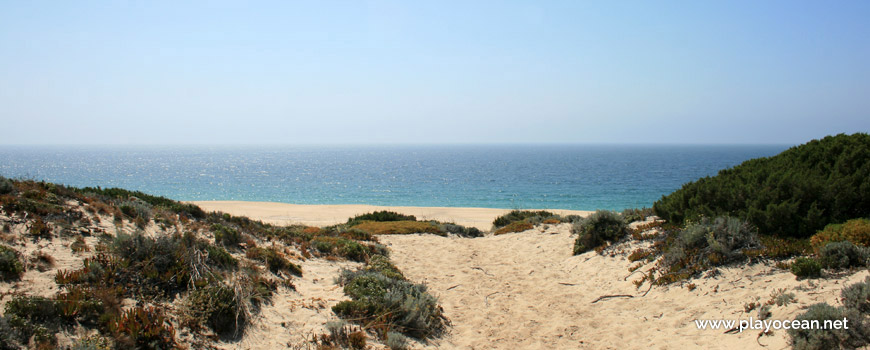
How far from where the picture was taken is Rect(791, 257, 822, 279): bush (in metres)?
7.32

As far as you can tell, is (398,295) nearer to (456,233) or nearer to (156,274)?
(156,274)

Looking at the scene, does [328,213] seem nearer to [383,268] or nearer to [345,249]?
[345,249]

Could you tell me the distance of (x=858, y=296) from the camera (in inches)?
234

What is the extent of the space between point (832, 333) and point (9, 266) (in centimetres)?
1199

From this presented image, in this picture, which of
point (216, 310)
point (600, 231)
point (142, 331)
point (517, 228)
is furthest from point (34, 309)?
point (517, 228)

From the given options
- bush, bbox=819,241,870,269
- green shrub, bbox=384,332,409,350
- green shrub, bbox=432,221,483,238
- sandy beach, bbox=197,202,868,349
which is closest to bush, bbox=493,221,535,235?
green shrub, bbox=432,221,483,238

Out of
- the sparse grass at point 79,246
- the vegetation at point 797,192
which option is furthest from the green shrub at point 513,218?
the sparse grass at point 79,246

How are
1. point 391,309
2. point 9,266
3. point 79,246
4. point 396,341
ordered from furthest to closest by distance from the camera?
point 391,309
point 79,246
point 396,341
point 9,266

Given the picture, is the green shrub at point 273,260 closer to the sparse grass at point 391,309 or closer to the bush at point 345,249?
the sparse grass at point 391,309

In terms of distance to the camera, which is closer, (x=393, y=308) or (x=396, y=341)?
(x=396, y=341)

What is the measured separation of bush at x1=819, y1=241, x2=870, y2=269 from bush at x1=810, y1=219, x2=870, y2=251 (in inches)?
10.4

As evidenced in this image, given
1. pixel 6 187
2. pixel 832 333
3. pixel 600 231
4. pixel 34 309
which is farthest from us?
pixel 600 231

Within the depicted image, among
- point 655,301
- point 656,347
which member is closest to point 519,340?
point 656,347

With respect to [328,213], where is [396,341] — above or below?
above
